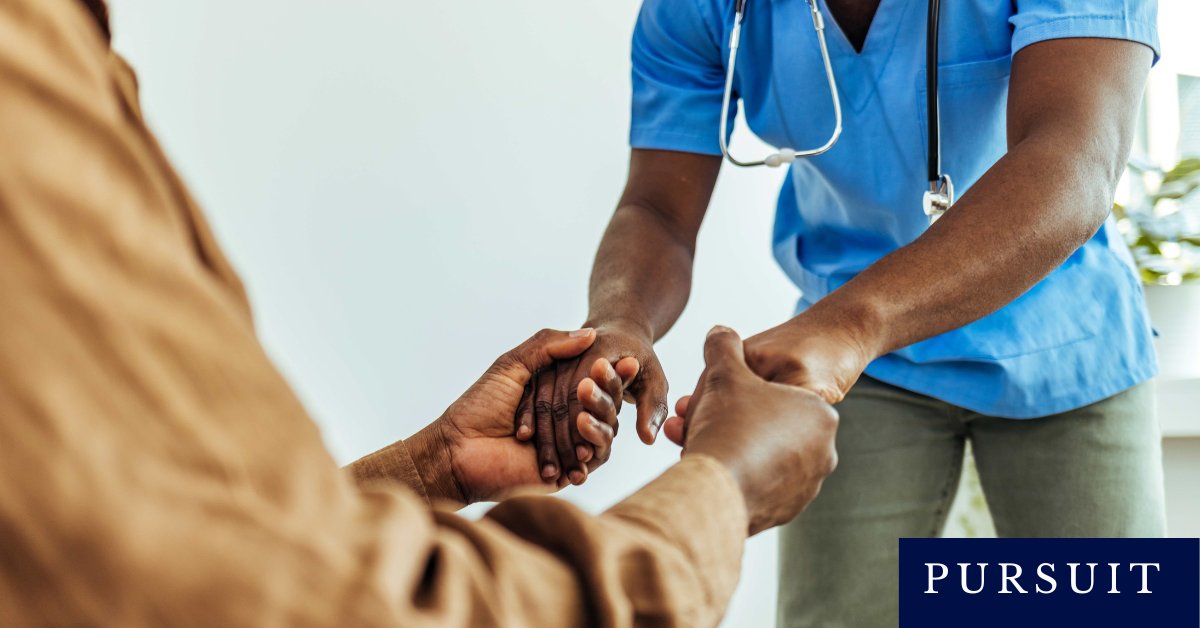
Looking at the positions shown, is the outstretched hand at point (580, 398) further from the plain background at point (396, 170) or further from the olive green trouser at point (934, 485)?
the plain background at point (396, 170)

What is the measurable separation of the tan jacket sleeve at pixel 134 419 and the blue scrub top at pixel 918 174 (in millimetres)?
907

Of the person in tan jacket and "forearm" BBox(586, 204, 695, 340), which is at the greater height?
"forearm" BBox(586, 204, 695, 340)

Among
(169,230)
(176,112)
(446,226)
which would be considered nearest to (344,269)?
(446,226)

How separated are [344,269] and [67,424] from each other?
4.76 feet

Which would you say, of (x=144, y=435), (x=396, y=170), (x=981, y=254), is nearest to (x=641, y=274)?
(x=981, y=254)

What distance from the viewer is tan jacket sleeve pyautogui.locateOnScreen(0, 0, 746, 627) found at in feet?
1.17

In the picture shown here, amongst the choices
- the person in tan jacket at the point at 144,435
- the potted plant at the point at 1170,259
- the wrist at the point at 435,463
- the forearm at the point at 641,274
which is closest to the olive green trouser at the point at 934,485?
the forearm at the point at 641,274

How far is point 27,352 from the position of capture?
356 millimetres

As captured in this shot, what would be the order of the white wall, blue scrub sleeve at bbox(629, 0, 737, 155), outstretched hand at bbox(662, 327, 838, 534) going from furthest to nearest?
the white wall → blue scrub sleeve at bbox(629, 0, 737, 155) → outstretched hand at bbox(662, 327, 838, 534)

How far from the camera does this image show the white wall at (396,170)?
173 centimetres

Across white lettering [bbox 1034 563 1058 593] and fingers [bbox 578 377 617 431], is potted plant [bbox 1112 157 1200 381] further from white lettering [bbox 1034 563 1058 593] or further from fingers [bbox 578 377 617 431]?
fingers [bbox 578 377 617 431]

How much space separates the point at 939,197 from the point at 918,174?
13 centimetres

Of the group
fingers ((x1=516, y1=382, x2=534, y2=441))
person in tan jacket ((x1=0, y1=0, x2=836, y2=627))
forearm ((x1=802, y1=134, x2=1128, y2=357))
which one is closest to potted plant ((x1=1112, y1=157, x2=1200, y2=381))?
forearm ((x1=802, y1=134, x2=1128, y2=357))

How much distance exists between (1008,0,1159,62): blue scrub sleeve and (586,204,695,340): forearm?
0.46 m
